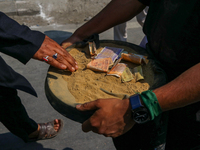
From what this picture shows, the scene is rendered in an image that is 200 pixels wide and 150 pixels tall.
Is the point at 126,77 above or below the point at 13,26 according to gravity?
below

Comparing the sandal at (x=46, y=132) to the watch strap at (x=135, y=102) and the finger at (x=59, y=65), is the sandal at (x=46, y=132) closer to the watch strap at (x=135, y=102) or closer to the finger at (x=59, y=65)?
the finger at (x=59, y=65)

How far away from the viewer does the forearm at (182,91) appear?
30.9 inches

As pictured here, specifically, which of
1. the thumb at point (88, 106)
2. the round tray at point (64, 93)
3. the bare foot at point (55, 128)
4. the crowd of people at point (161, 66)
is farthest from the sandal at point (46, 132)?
the thumb at point (88, 106)

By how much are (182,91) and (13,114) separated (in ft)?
4.99

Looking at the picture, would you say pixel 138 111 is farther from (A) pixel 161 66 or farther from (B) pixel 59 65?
(B) pixel 59 65

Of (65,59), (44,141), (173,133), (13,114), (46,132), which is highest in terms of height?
(65,59)

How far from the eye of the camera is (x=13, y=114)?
176 centimetres

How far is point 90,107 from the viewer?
3.00 feet

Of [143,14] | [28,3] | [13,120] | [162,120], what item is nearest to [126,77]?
[162,120]

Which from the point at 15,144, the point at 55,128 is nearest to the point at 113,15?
the point at 55,128

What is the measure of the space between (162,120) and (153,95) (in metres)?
0.36

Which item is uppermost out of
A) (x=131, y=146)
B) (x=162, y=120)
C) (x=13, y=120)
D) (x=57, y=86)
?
(x=57, y=86)

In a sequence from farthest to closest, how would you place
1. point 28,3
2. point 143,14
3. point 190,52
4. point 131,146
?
point 28,3 → point 143,14 → point 131,146 → point 190,52

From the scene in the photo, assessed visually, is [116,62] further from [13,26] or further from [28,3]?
[28,3]
